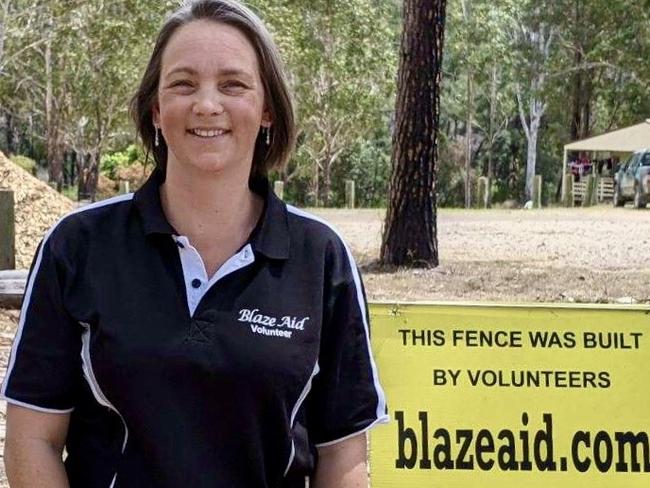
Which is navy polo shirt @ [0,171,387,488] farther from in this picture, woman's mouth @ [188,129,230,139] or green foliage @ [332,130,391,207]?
green foliage @ [332,130,391,207]

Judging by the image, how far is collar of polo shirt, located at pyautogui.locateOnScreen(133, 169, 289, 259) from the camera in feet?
7.23

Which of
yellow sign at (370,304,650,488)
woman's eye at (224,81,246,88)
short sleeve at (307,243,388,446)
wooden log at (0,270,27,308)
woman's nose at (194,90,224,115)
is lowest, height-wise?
wooden log at (0,270,27,308)

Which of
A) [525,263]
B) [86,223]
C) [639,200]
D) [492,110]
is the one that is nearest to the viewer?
[86,223]

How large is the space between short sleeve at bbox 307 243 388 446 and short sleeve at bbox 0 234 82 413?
416mm

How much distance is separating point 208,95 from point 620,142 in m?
46.3

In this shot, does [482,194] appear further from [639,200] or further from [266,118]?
[266,118]

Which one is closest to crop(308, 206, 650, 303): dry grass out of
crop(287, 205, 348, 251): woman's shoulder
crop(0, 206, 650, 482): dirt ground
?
crop(0, 206, 650, 482): dirt ground

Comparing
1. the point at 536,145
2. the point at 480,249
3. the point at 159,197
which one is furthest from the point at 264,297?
the point at 536,145

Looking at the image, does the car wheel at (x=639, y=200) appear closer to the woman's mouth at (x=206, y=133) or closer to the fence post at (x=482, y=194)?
the fence post at (x=482, y=194)

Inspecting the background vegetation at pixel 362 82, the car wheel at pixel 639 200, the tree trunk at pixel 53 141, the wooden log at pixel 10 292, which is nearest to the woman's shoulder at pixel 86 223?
the wooden log at pixel 10 292

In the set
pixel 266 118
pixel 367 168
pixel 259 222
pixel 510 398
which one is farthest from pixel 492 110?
pixel 259 222

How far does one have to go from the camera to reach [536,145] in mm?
61406

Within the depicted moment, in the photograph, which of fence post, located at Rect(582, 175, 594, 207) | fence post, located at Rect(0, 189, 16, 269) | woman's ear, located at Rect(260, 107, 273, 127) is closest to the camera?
woman's ear, located at Rect(260, 107, 273, 127)

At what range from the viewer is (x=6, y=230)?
9.48 metres
